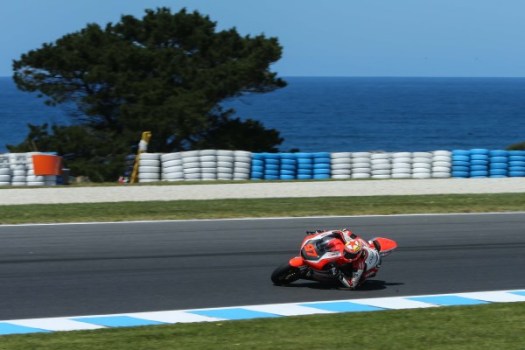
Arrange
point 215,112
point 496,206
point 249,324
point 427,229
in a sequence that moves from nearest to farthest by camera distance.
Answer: point 249,324 → point 427,229 → point 496,206 → point 215,112

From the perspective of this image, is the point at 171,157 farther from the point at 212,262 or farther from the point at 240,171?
the point at 212,262

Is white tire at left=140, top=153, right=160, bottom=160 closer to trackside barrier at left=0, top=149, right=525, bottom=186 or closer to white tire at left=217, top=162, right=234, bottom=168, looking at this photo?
trackside barrier at left=0, top=149, right=525, bottom=186

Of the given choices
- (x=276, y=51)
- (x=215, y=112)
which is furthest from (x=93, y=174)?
(x=276, y=51)

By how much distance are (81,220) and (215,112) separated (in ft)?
68.9

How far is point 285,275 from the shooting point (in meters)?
10.5

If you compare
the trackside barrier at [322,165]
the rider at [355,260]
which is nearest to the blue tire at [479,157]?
the trackside barrier at [322,165]

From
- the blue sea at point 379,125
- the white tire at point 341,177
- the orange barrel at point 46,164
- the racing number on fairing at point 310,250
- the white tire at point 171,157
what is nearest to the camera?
the racing number on fairing at point 310,250

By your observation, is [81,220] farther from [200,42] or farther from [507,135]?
[507,135]

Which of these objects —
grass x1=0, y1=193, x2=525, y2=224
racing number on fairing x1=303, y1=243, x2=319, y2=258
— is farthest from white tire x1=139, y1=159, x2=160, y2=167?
racing number on fairing x1=303, y1=243, x2=319, y2=258

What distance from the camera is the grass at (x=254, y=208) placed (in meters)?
16.7

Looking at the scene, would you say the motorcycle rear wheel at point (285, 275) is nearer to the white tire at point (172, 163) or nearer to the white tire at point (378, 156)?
the white tire at point (172, 163)

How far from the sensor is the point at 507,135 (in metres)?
102

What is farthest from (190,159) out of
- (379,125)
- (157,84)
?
(379,125)

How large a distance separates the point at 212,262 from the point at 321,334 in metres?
4.16
